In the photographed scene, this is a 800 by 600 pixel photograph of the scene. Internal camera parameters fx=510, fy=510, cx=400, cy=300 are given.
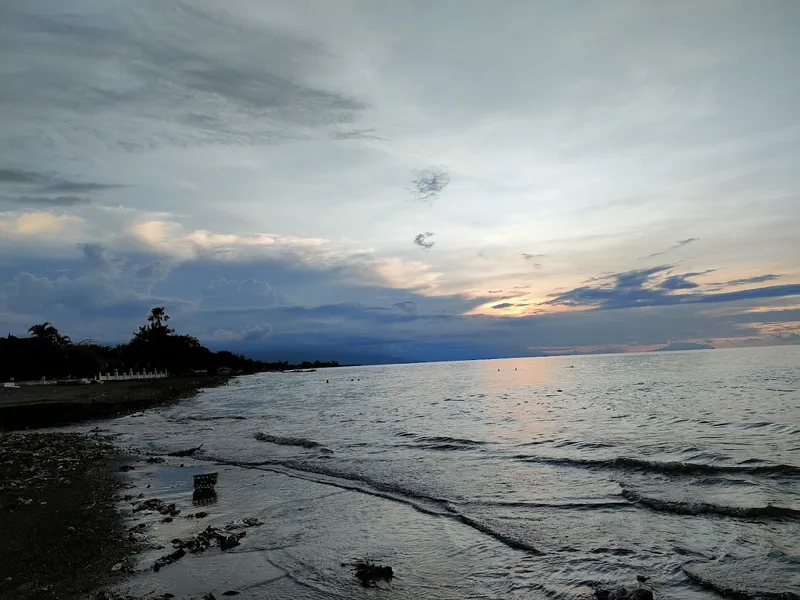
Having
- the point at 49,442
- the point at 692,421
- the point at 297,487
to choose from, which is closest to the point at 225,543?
the point at 297,487

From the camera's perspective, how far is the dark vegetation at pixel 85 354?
81000 mm

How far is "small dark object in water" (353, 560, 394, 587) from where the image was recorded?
29.3ft

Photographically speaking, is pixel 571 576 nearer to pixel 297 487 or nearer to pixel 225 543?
pixel 225 543

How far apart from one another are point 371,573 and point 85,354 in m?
99.2

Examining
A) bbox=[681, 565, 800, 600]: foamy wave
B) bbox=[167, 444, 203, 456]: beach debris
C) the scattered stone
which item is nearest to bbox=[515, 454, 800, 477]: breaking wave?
bbox=[681, 565, 800, 600]: foamy wave

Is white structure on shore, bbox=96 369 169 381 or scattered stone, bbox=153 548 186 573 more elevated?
white structure on shore, bbox=96 369 169 381

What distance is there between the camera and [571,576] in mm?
9258

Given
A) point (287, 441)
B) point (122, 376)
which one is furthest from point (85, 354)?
point (287, 441)

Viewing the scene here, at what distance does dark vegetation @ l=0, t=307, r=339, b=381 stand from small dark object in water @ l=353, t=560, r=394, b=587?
90483mm

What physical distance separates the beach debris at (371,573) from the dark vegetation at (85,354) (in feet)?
296

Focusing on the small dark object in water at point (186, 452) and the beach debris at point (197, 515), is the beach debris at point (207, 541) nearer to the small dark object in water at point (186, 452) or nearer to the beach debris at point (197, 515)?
the beach debris at point (197, 515)

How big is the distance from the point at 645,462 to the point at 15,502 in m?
20.0

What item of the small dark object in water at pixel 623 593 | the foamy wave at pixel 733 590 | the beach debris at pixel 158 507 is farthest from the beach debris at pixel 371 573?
the beach debris at pixel 158 507

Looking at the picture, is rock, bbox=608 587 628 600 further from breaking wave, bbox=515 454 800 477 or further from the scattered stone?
breaking wave, bbox=515 454 800 477
